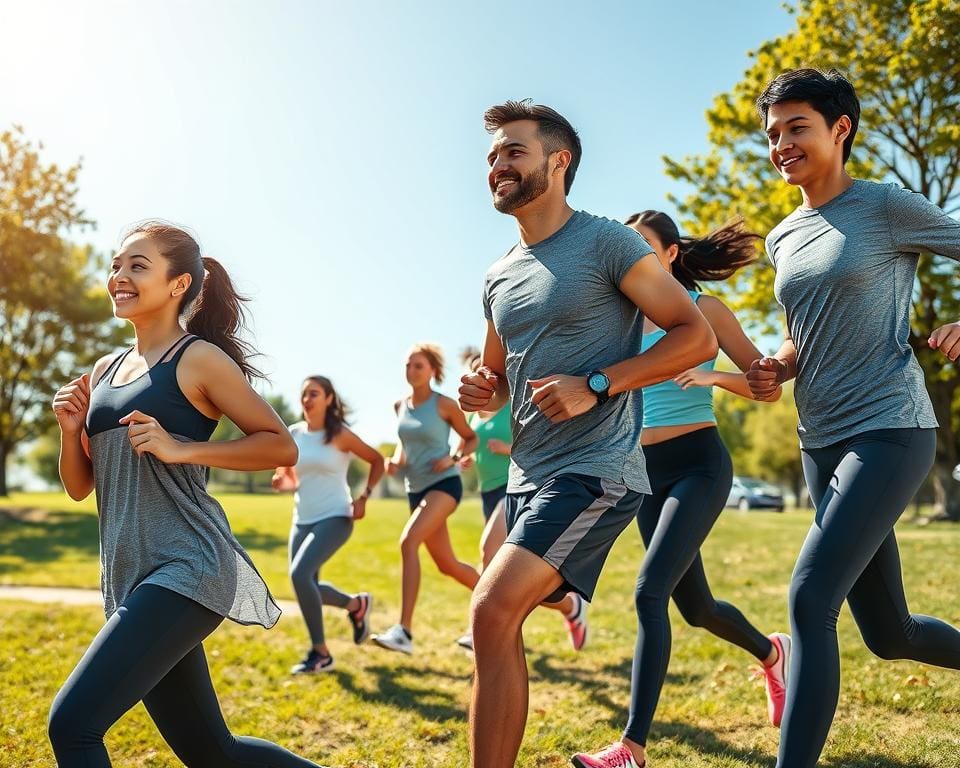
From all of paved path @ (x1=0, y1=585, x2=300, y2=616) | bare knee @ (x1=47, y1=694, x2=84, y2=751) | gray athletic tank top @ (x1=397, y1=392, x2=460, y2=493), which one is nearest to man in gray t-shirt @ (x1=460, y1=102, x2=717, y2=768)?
bare knee @ (x1=47, y1=694, x2=84, y2=751)

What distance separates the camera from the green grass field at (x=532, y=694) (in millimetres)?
4895

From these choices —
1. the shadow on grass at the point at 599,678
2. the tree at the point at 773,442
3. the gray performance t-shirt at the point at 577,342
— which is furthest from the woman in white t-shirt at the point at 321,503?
the tree at the point at 773,442

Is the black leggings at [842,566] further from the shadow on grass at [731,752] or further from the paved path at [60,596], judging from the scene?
the paved path at [60,596]

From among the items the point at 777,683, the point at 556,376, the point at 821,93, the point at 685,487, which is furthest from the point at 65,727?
the point at 777,683

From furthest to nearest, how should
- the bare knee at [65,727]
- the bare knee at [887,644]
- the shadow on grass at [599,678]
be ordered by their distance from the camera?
the shadow on grass at [599,678]
the bare knee at [887,644]
the bare knee at [65,727]

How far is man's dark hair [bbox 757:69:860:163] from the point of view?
3729 millimetres

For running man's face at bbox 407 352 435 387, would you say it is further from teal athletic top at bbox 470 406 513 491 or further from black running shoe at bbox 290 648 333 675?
black running shoe at bbox 290 648 333 675

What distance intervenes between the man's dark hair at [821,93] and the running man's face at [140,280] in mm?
2566

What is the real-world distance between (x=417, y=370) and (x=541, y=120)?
5.00 meters

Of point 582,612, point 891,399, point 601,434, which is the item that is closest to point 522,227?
point 601,434

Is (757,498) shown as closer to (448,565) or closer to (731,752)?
(448,565)

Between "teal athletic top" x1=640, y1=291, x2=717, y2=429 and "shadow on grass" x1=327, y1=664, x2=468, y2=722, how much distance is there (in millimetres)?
2329

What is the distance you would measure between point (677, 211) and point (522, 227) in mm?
21183

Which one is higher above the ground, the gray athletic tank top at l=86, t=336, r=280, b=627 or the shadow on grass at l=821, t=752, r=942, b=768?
the gray athletic tank top at l=86, t=336, r=280, b=627
